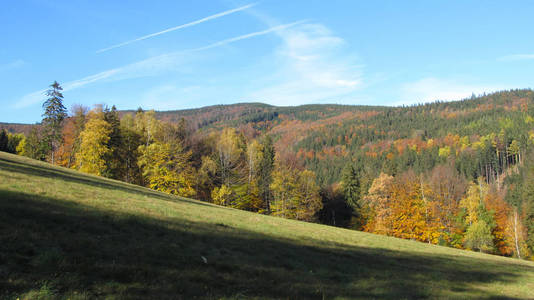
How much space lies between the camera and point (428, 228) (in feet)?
218

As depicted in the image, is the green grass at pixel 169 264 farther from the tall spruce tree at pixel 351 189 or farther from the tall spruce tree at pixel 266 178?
the tall spruce tree at pixel 351 189

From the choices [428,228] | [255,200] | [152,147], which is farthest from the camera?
[255,200]

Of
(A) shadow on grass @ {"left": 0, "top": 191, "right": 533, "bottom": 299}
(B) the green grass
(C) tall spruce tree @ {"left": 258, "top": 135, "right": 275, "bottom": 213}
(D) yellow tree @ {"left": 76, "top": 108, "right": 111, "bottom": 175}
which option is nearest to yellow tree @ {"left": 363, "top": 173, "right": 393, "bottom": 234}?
(C) tall spruce tree @ {"left": 258, "top": 135, "right": 275, "bottom": 213}

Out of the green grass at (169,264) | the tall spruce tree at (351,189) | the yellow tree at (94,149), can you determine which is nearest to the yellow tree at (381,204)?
the tall spruce tree at (351,189)

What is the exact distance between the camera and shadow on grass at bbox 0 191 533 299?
7.07 metres

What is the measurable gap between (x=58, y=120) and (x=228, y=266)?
75775 millimetres

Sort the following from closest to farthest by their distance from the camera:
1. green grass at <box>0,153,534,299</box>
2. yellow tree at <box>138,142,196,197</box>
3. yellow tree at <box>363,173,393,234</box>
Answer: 1. green grass at <box>0,153,534,299</box>
2. yellow tree at <box>138,142,196,197</box>
3. yellow tree at <box>363,173,393,234</box>

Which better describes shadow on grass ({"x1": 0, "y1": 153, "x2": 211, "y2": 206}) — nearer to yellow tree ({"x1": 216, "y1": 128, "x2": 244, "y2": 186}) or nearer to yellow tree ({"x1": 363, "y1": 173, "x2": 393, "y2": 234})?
yellow tree ({"x1": 216, "y1": 128, "x2": 244, "y2": 186})

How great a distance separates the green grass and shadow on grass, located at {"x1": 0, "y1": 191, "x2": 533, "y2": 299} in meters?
0.03

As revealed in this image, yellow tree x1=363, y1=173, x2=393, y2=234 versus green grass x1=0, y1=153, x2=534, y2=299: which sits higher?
green grass x1=0, y1=153, x2=534, y2=299

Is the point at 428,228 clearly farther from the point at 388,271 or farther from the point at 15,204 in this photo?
A: the point at 15,204

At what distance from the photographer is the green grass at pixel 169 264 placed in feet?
23.0

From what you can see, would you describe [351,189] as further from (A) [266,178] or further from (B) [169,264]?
(B) [169,264]

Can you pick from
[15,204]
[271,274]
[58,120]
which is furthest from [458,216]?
[58,120]
